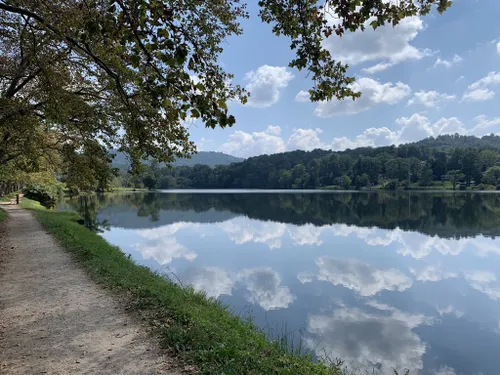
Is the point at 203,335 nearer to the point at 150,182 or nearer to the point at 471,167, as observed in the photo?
the point at 150,182

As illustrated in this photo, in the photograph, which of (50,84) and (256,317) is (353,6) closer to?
(50,84)

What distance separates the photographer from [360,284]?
48.2 feet

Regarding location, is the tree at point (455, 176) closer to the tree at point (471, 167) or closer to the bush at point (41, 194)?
the tree at point (471, 167)

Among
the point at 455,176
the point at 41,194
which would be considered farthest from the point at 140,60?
the point at 455,176

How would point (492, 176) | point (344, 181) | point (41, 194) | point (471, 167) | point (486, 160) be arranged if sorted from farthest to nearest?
point (344, 181) < point (486, 160) < point (471, 167) < point (492, 176) < point (41, 194)

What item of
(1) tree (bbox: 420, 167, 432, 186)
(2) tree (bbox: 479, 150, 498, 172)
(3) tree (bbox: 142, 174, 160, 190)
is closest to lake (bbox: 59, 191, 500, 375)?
(3) tree (bbox: 142, 174, 160, 190)

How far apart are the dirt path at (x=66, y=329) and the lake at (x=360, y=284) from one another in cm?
442

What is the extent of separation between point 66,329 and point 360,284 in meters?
11.5

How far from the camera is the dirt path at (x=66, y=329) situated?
5.22 m

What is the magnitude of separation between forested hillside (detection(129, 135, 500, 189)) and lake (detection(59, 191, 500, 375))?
74710mm

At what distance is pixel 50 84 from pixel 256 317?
882 cm

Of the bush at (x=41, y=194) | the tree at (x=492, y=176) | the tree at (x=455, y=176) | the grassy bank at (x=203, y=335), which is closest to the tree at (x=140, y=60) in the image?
the grassy bank at (x=203, y=335)

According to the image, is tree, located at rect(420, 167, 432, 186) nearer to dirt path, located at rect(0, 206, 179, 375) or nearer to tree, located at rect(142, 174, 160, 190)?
tree, located at rect(142, 174, 160, 190)

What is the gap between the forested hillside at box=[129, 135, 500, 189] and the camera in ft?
403
